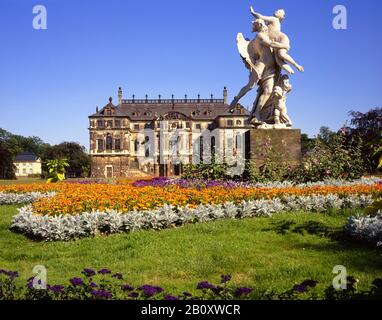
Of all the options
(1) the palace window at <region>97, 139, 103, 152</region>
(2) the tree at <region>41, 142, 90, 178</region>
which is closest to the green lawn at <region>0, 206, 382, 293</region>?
(2) the tree at <region>41, 142, 90, 178</region>

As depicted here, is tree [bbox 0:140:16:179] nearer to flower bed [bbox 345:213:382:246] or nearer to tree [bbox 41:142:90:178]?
tree [bbox 41:142:90:178]

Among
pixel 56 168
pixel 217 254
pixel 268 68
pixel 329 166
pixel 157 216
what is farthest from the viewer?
pixel 56 168

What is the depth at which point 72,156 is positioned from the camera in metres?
69.2

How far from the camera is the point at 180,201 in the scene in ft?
29.2

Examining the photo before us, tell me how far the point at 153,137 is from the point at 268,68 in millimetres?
Result: 59098

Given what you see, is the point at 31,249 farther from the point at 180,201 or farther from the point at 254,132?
the point at 254,132

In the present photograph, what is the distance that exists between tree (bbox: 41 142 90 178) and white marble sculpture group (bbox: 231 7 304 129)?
2240 inches

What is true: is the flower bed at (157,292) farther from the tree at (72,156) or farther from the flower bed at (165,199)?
the tree at (72,156)

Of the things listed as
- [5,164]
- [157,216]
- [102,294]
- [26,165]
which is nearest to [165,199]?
[157,216]

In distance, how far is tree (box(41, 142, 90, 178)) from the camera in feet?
225

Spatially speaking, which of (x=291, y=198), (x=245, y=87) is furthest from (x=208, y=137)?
(x=291, y=198)

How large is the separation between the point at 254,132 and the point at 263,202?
4919mm

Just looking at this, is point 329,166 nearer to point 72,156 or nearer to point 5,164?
point 5,164

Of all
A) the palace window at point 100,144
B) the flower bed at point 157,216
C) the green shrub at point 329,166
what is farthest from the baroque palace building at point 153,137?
the flower bed at point 157,216
